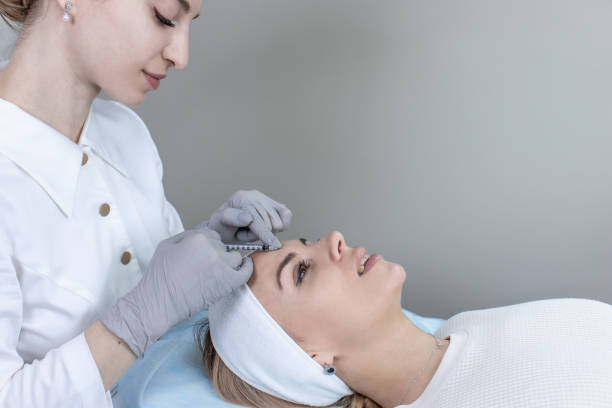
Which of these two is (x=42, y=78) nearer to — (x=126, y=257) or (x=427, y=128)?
(x=126, y=257)

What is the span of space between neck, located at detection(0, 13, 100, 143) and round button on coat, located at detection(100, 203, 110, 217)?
0.76ft

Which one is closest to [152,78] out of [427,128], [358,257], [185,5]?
[185,5]

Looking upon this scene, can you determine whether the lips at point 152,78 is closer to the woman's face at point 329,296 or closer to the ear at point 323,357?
the woman's face at point 329,296

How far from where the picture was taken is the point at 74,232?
48.8 inches

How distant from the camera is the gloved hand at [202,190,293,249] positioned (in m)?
1.45

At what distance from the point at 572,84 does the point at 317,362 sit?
1324 mm

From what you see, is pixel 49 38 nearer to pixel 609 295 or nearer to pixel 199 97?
pixel 199 97

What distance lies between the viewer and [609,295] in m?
1.99

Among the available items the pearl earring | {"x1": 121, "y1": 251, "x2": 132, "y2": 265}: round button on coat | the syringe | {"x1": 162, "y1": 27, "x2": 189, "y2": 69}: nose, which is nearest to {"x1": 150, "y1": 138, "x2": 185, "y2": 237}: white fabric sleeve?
{"x1": 121, "y1": 251, "x2": 132, "y2": 265}: round button on coat

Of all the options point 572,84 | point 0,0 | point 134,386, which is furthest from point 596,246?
point 0,0

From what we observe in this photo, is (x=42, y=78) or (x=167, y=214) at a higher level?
(x=42, y=78)

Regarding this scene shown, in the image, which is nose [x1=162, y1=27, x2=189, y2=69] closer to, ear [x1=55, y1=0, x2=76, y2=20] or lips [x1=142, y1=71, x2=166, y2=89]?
lips [x1=142, y1=71, x2=166, y2=89]

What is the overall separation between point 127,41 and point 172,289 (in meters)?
0.56

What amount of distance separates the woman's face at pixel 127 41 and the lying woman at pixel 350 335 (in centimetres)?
56
